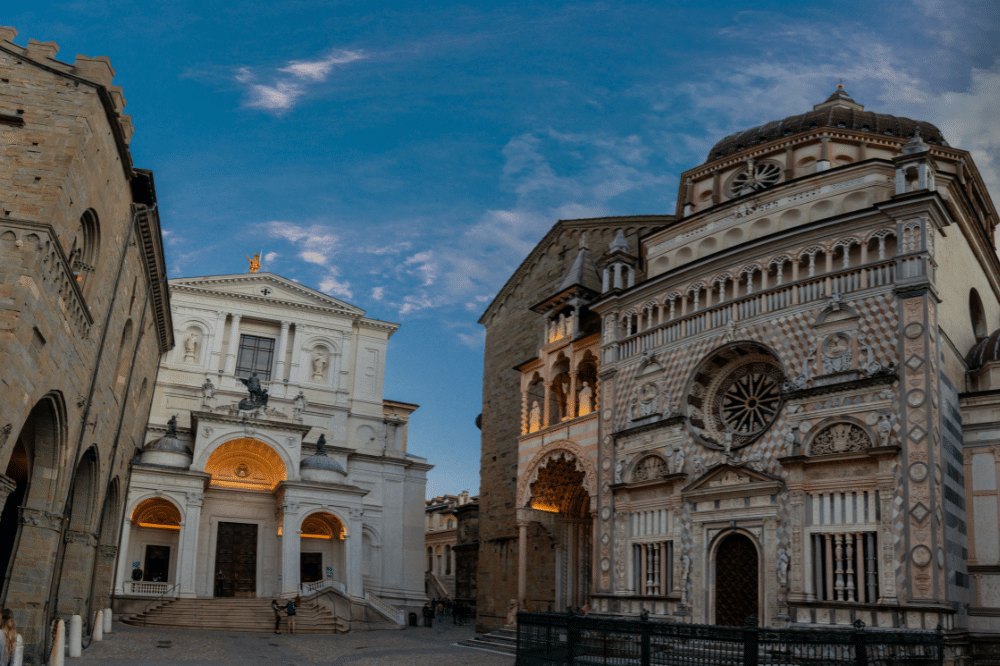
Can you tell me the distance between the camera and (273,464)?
37844 mm

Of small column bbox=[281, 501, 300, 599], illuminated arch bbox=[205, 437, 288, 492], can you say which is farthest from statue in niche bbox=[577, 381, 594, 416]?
illuminated arch bbox=[205, 437, 288, 492]

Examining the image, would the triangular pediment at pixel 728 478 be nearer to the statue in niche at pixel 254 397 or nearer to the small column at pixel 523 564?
the small column at pixel 523 564

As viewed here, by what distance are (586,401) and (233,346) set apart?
71.7ft

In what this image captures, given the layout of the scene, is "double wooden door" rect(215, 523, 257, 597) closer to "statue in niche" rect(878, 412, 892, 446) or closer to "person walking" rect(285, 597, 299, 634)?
"person walking" rect(285, 597, 299, 634)

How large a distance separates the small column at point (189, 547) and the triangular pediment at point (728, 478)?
20700 millimetres

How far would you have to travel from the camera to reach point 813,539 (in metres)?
18.1

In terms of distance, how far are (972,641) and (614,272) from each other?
1366 centimetres

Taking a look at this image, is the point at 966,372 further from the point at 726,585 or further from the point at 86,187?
the point at 86,187

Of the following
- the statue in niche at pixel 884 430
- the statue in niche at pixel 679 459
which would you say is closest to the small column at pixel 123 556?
the statue in niche at pixel 679 459

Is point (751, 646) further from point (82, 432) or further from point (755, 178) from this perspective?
point (755, 178)

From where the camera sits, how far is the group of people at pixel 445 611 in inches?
1596

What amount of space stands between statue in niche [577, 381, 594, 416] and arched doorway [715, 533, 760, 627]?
6.75 m

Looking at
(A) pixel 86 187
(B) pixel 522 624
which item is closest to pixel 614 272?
(B) pixel 522 624

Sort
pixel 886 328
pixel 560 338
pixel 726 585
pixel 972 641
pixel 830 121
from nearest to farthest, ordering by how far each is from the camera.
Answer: pixel 972 641, pixel 886 328, pixel 726 585, pixel 830 121, pixel 560 338
